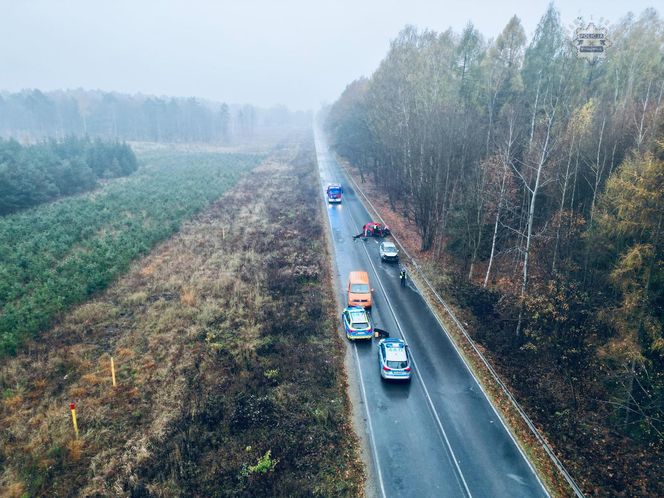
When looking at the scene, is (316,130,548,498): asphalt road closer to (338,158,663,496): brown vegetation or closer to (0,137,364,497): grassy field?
(338,158,663,496): brown vegetation

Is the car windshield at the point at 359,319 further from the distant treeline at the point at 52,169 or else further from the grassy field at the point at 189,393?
the distant treeline at the point at 52,169

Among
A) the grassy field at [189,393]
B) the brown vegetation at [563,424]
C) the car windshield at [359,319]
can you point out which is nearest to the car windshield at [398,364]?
the grassy field at [189,393]

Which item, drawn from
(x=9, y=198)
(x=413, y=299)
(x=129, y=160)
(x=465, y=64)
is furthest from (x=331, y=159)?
(x=413, y=299)

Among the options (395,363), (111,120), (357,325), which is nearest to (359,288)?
(357,325)

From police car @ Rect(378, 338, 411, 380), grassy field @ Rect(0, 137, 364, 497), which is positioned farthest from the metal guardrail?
grassy field @ Rect(0, 137, 364, 497)

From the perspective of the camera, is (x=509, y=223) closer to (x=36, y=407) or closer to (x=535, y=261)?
(x=535, y=261)

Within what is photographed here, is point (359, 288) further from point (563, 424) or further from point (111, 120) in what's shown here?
point (111, 120)
